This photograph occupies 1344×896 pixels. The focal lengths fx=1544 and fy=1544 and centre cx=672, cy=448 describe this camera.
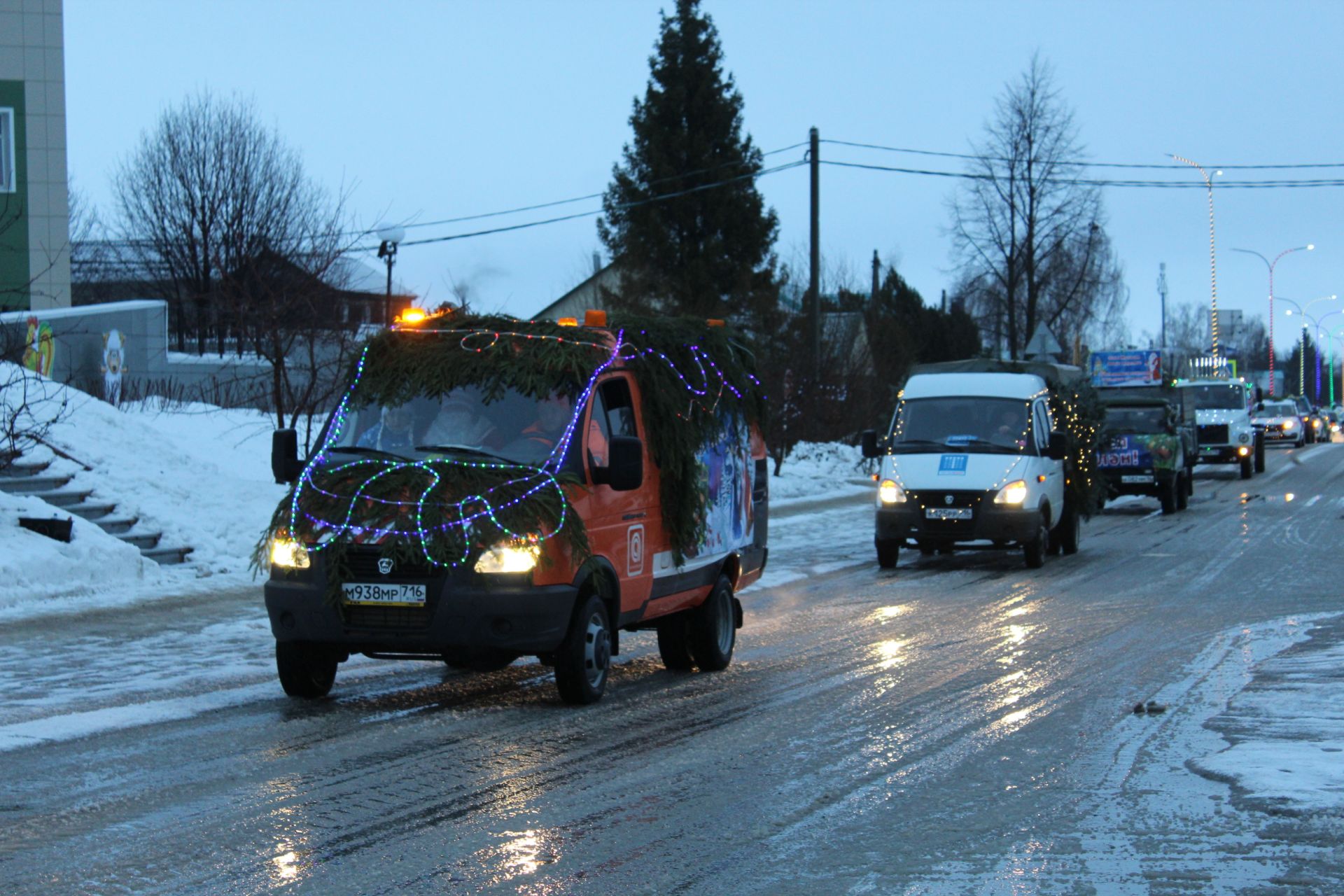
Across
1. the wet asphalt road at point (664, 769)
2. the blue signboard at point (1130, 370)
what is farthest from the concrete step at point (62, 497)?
the blue signboard at point (1130, 370)

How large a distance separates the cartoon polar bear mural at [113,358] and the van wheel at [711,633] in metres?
22.6

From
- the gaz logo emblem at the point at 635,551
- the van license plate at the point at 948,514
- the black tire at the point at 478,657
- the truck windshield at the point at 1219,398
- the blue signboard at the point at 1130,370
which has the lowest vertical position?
the black tire at the point at 478,657

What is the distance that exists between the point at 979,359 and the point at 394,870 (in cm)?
1677

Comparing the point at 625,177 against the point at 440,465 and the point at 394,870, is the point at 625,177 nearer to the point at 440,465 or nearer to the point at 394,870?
the point at 440,465

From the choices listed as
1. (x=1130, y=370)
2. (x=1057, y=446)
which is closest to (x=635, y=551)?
(x=1057, y=446)

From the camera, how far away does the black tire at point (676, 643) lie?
10.8m

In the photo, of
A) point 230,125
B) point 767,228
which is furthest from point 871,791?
point 230,125

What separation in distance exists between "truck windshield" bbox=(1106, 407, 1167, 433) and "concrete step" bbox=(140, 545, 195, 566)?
17363 mm

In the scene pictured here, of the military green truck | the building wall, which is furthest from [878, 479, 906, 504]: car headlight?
the building wall

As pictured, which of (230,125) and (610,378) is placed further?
(230,125)

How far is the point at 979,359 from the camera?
21344mm

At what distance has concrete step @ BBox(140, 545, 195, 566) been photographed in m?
16.1

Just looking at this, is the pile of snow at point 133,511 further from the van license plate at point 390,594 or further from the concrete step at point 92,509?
the van license plate at point 390,594

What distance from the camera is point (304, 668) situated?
9.37 meters
